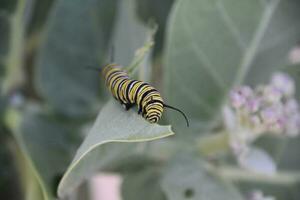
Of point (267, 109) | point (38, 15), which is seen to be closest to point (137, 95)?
point (267, 109)

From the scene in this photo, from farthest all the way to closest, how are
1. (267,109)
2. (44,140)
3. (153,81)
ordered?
(153,81) → (44,140) → (267,109)

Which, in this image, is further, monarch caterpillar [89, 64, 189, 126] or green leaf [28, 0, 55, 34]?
green leaf [28, 0, 55, 34]

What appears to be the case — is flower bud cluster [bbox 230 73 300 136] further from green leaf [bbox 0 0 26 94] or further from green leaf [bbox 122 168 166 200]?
green leaf [bbox 0 0 26 94]

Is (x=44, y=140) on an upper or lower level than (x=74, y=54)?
lower

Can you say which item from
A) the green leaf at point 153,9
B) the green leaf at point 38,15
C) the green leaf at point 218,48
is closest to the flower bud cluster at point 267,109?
the green leaf at point 218,48

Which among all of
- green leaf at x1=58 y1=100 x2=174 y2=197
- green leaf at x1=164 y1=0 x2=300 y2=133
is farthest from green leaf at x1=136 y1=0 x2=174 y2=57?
green leaf at x1=58 y1=100 x2=174 y2=197

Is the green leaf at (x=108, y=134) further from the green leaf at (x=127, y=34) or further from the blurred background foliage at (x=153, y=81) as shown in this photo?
the green leaf at (x=127, y=34)

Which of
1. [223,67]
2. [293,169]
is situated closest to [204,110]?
[223,67]

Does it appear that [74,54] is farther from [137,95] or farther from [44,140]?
[137,95]
